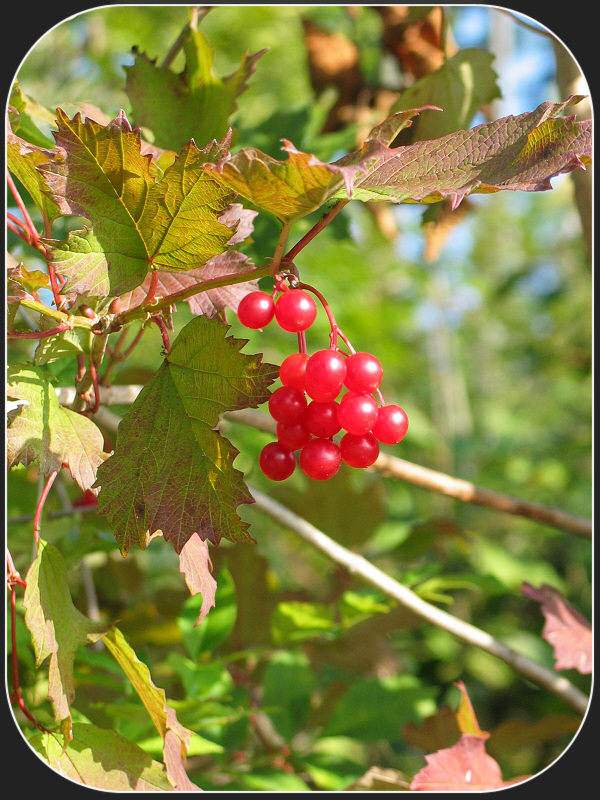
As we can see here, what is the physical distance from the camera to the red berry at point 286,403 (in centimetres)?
47

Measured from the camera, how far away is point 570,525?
0.88 metres

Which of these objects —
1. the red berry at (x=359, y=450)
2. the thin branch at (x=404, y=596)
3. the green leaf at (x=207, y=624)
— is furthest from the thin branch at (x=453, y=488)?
the red berry at (x=359, y=450)

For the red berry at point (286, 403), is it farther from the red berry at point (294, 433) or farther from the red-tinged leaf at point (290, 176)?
the red-tinged leaf at point (290, 176)

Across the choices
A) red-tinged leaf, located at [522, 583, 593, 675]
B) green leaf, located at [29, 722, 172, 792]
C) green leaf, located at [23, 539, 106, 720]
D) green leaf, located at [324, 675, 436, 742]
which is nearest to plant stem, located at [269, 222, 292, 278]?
green leaf, located at [23, 539, 106, 720]

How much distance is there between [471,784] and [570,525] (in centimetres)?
36

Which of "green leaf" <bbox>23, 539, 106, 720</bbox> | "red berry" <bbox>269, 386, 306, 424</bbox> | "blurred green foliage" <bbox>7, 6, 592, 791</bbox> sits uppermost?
"red berry" <bbox>269, 386, 306, 424</bbox>

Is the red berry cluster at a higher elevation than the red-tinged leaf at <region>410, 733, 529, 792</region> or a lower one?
higher

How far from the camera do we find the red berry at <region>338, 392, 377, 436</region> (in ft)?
1.46

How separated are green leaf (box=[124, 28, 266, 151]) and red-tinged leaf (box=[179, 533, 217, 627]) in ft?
1.19

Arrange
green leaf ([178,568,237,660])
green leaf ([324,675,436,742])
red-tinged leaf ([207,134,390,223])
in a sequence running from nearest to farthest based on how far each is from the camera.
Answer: red-tinged leaf ([207,134,390,223]) → green leaf ([178,568,237,660]) → green leaf ([324,675,436,742])

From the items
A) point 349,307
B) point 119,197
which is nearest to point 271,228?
point 119,197

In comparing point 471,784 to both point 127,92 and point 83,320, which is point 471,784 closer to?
point 83,320

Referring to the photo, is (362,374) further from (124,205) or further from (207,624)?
(207,624)

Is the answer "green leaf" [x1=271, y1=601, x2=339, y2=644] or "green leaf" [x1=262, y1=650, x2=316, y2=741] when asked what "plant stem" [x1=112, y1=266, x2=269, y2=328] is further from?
"green leaf" [x1=262, y1=650, x2=316, y2=741]
